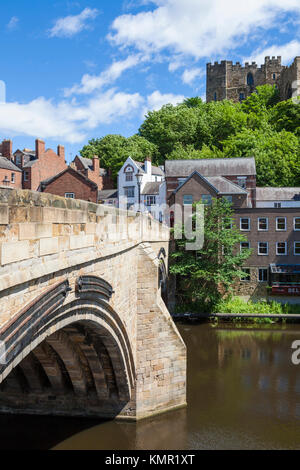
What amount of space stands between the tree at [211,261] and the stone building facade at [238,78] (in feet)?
153

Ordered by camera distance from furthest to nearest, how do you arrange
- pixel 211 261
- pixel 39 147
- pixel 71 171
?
1. pixel 39 147
2. pixel 71 171
3. pixel 211 261

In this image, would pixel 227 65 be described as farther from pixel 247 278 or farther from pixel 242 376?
pixel 242 376

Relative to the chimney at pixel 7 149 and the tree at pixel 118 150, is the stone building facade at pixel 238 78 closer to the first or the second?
the tree at pixel 118 150

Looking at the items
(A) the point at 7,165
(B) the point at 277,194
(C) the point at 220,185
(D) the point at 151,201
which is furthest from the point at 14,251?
(A) the point at 7,165

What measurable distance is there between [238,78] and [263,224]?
4876 cm

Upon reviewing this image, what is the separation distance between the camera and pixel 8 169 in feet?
144

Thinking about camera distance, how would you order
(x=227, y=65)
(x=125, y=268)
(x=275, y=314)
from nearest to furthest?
(x=125, y=268)
(x=275, y=314)
(x=227, y=65)

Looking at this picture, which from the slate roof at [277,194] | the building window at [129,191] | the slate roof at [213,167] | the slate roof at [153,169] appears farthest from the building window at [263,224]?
the slate roof at [153,169]

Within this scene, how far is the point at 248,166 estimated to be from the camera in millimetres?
36594

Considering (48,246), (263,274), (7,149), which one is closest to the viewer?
(48,246)

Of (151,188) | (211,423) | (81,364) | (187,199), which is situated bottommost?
(211,423)

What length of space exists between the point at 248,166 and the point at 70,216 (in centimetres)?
3136

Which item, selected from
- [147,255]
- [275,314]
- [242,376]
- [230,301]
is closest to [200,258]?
[230,301]

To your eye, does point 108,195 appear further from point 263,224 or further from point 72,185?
point 263,224
